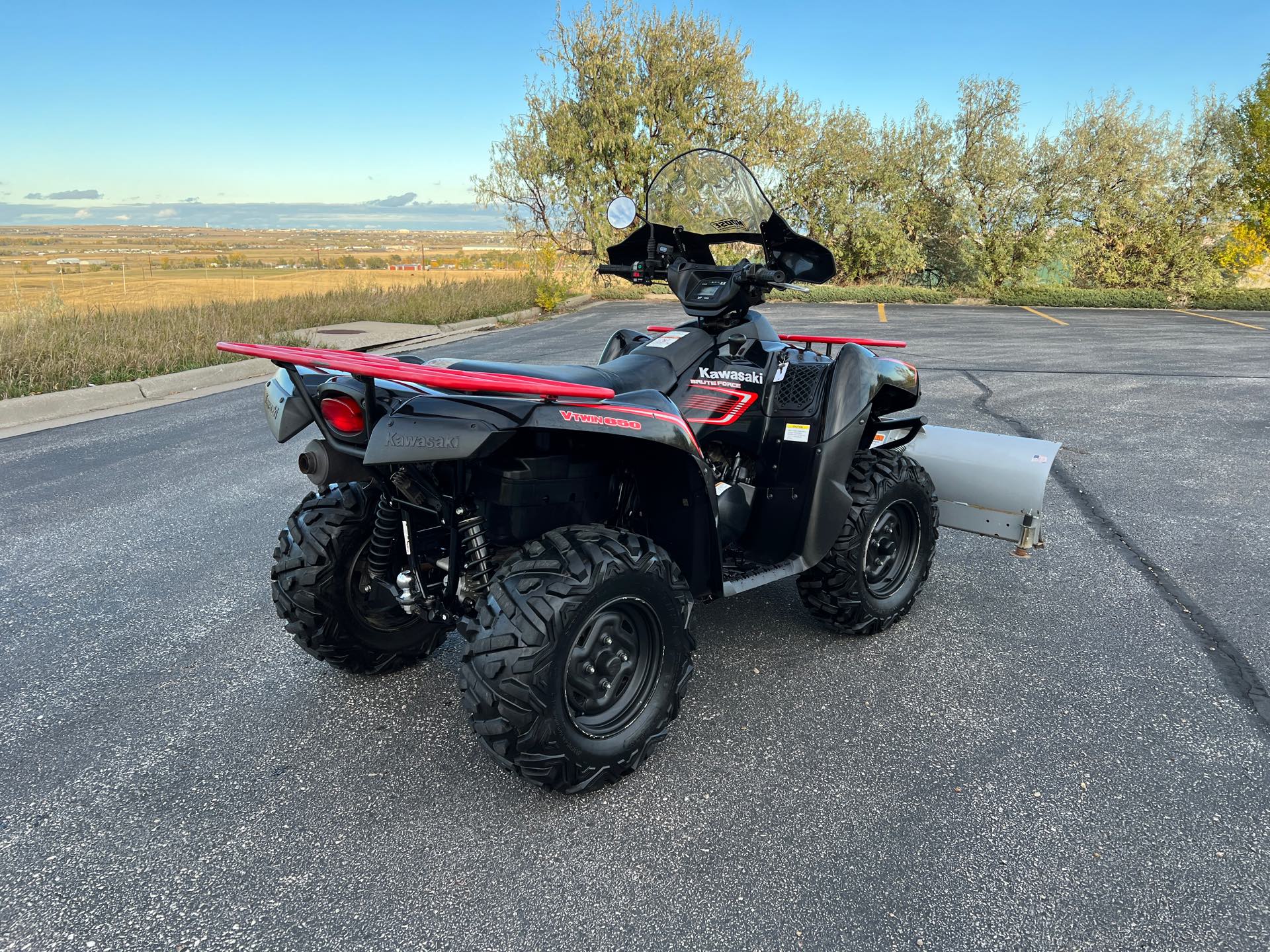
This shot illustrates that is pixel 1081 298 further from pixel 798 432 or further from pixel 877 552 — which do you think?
pixel 798 432

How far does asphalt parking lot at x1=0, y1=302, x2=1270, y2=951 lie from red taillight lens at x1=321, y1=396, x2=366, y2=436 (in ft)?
3.72

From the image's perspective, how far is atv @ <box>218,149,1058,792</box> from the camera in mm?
2354

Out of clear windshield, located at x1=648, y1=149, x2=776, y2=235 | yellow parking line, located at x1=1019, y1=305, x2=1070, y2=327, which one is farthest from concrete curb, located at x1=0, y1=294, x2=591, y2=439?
yellow parking line, located at x1=1019, y1=305, x2=1070, y2=327

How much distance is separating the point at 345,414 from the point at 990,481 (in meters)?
2.99

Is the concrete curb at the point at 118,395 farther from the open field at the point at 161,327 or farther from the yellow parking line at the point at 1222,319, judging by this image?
the yellow parking line at the point at 1222,319

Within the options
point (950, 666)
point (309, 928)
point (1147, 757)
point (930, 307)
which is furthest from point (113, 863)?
point (930, 307)

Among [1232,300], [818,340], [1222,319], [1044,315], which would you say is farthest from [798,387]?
[1232,300]

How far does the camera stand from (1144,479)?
19.8ft

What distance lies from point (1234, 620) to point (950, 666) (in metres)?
1.51

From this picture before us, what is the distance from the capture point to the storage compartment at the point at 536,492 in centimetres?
258

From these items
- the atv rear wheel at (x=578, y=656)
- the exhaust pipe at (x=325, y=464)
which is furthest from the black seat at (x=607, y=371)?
the atv rear wheel at (x=578, y=656)

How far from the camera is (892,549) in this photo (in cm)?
378

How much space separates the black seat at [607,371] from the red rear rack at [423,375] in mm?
130

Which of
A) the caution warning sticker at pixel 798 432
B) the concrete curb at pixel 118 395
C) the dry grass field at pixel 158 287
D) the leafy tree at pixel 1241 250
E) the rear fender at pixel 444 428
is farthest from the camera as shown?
the leafy tree at pixel 1241 250
